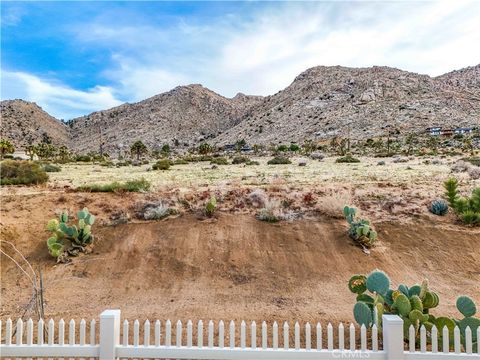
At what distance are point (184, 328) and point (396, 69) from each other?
419 ft

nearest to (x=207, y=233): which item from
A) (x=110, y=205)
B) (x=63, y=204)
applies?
(x=110, y=205)

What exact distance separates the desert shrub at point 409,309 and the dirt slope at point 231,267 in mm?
1491

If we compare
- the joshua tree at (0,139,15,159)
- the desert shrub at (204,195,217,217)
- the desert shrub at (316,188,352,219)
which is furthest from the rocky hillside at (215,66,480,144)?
the desert shrub at (204,195,217,217)

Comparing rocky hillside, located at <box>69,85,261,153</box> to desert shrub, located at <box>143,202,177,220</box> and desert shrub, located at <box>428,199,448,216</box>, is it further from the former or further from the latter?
desert shrub, located at <box>428,199,448,216</box>

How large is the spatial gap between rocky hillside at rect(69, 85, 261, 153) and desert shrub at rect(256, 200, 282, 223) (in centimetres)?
10063

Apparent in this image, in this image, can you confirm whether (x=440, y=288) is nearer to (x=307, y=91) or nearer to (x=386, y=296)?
(x=386, y=296)

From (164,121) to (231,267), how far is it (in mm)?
119511

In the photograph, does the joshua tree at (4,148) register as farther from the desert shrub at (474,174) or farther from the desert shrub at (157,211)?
the desert shrub at (474,174)

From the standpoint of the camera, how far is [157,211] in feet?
46.2

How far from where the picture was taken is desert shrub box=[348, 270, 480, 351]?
6562 mm

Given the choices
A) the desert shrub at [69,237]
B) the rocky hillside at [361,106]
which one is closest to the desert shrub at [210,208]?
the desert shrub at [69,237]

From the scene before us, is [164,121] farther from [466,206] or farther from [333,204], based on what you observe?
[466,206]

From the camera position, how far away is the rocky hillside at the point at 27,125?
359ft

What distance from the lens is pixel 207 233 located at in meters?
12.9
